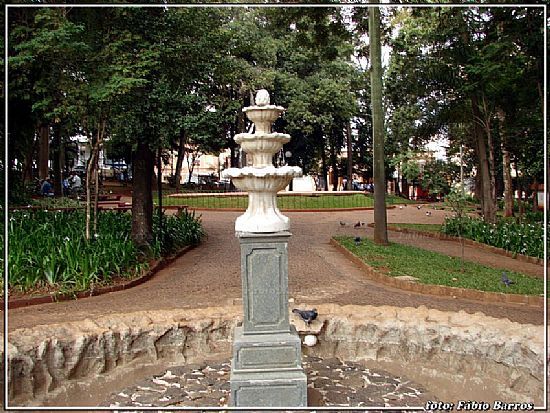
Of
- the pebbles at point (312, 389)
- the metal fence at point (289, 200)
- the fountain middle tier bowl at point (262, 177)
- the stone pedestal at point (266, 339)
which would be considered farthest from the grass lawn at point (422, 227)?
the fountain middle tier bowl at point (262, 177)

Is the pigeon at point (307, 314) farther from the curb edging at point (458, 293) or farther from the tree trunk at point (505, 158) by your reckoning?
the tree trunk at point (505, 158)

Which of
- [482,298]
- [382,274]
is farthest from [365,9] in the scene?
[482,298]

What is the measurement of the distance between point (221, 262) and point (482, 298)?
4.86m

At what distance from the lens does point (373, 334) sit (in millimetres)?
5703

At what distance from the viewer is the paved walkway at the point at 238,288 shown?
695 cm

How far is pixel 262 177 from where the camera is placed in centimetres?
396

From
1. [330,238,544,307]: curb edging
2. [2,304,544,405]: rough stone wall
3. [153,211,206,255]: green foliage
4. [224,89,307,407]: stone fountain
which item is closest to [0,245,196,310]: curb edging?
[153,211,206,255]: green foliage

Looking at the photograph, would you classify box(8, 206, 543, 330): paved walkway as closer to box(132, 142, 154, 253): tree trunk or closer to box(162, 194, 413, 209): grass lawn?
box(132, 142, 154, 253): tree trunk

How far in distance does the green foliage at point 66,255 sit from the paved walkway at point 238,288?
46 centimetres

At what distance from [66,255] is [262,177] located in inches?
206

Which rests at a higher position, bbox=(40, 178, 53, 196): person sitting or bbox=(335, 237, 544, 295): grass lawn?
bbox=(40, 178, 53, 196): person sitting

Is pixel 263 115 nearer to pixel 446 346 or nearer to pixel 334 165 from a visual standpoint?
pixel 446 346

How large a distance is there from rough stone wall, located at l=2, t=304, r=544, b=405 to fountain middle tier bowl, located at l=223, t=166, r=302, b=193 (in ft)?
7.26

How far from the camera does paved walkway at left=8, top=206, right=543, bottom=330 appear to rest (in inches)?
274
